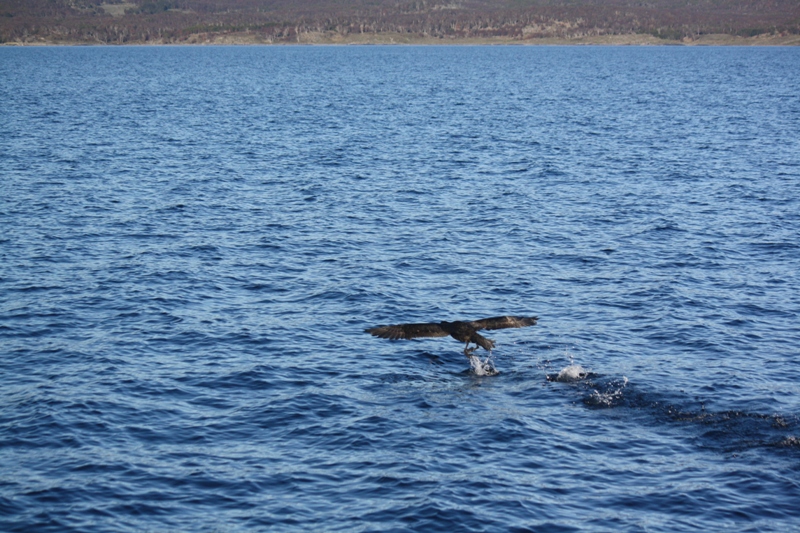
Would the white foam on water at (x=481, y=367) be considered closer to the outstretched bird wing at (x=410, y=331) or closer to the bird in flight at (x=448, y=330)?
the bird in flight at (x=448, y=330)

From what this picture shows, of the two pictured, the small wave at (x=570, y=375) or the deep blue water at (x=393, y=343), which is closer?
the deep blue water at (x=393, y=343)

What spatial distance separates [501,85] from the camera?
138375mm

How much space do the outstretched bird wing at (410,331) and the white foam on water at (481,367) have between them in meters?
1.72

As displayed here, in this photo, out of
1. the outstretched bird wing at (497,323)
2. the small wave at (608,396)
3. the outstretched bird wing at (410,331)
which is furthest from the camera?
the outstretched bird wing at (497,323)

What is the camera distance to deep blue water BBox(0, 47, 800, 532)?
1703 centimetres

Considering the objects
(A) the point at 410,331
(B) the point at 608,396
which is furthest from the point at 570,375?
(A) the point at 410,331

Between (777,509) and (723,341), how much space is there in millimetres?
10121

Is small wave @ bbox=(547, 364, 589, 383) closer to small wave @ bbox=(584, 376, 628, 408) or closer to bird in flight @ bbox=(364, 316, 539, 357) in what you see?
small wave @ bbox=(584, 376, 628, 408)

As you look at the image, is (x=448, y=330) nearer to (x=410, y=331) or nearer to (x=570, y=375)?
(x=410, y=331)

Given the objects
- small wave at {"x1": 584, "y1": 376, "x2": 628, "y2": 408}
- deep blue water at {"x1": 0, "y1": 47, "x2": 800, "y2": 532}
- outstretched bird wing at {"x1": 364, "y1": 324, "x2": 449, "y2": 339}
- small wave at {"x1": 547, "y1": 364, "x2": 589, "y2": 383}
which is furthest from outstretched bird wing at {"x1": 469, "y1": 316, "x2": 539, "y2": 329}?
small wave at {"x1": 584, "y1": 376, "x2": 628, "y2": 408}

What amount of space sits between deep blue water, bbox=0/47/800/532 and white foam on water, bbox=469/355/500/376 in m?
0.42

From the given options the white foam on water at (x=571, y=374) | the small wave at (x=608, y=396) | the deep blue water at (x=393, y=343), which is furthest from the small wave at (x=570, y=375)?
the small wave at (x=608, y=396)

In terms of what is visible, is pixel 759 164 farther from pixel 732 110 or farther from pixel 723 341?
pixel 732 110

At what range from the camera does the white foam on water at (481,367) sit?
2317cm
